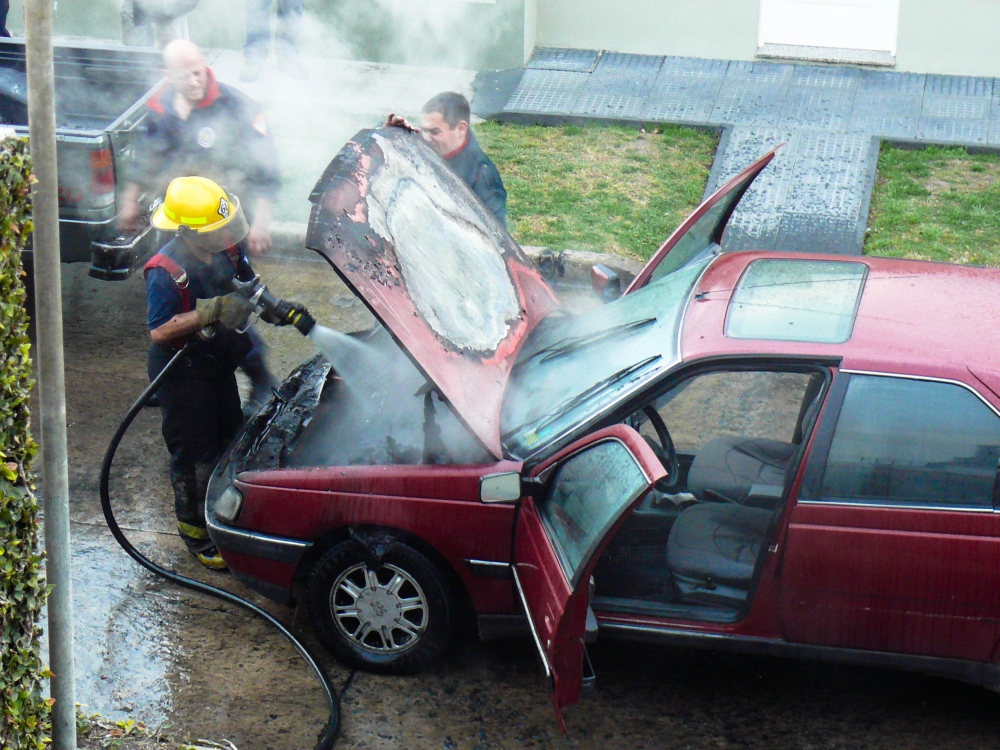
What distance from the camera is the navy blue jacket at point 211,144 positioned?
21.9 feet

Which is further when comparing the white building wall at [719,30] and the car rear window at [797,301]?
the white building wall at [719,30]

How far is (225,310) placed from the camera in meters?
4.71

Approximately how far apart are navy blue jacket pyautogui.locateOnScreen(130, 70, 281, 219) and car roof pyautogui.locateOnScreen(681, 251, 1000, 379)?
10.3 ft

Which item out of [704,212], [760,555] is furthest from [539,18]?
[760,555]

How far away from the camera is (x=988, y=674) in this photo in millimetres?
3982

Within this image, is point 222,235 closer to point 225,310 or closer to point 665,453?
point 225,310

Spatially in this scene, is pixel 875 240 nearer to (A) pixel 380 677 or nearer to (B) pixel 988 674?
(B) pixel 988 674

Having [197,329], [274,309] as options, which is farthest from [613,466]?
[197,329]

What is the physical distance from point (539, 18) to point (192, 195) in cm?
673

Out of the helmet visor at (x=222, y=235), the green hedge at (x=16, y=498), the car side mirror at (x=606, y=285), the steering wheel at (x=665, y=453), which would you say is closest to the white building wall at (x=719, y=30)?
the car side mirror at (x=606, y=285)

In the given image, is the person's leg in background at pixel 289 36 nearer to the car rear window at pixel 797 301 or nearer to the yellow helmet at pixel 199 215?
the yellow helmet at pixel 199 215

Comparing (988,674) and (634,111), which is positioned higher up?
(634,111)

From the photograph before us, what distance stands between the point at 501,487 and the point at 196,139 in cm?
356

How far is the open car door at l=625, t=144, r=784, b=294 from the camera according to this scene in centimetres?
509
